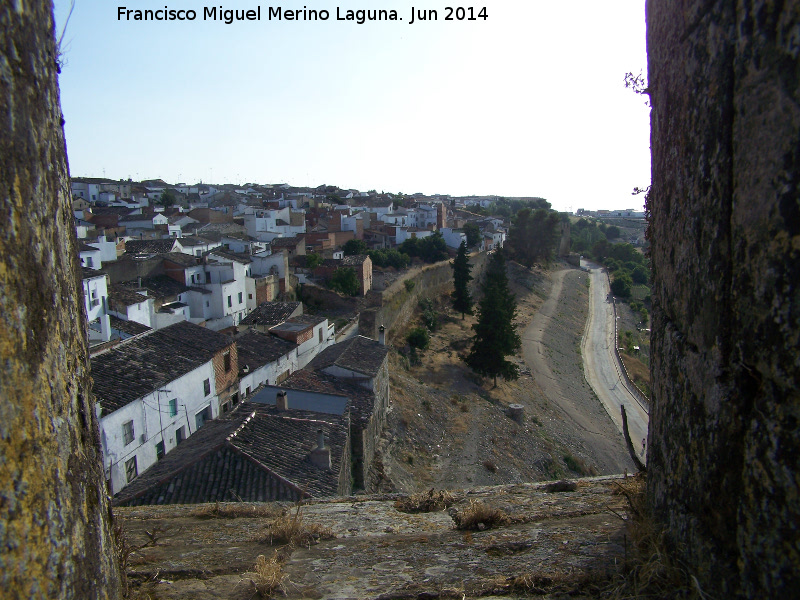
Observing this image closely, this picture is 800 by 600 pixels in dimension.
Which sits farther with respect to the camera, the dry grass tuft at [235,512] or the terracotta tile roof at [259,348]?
the terracotta tile roof at [259,348]

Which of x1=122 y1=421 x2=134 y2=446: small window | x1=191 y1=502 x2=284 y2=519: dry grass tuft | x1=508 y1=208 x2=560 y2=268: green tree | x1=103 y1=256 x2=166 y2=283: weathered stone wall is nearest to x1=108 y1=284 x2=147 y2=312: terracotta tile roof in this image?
x1=103 y1=256 x2=166 y2=283: weathered stone wall

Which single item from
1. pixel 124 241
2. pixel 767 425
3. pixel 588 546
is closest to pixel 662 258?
pixel 767 425

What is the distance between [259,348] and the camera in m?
20.4

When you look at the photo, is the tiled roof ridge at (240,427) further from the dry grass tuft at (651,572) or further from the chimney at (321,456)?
the dry grass tuft at (651,572)

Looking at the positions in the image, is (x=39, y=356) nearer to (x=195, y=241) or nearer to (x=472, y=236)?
(x=195, y=241)

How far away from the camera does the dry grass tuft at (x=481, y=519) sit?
308 centimetres

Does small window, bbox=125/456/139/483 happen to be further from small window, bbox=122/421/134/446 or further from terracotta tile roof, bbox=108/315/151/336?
terracotta tile roof, bbox=108/315/151/336

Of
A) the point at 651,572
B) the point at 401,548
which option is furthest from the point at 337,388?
the point at 651,572

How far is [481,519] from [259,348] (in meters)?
18.2

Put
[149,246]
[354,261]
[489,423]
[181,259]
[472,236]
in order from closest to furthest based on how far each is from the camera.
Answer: [489,423] → [181,259] → [149,246] → [354,261] → [472,236]

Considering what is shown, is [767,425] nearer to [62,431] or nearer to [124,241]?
[62,431]

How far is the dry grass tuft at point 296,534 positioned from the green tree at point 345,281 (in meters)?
28.0

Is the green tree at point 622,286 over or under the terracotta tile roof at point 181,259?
under

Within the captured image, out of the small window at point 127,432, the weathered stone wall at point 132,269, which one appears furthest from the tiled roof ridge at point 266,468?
the weathered stone wall at point 132,269
